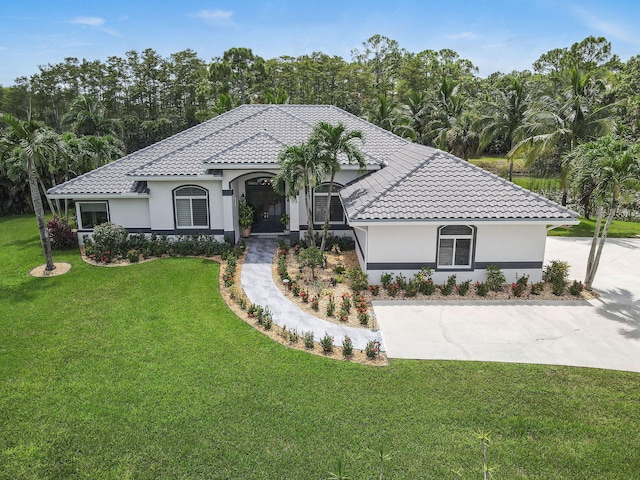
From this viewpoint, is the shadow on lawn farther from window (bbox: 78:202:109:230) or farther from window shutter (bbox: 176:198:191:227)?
window (bbox: 78:202:109:230)

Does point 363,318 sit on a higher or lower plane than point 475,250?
lower

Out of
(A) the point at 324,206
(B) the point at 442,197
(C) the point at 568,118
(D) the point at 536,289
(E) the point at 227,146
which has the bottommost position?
(D) the point at 536,289

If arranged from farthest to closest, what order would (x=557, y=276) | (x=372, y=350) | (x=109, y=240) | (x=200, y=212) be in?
(x=200, y=212) < (x=109, y=240) < (x=557, y=276) < (x=372, y=350)

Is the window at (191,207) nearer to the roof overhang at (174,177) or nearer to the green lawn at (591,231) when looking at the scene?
the roof overhang at (174,177)

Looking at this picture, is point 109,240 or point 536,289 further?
point 109,240

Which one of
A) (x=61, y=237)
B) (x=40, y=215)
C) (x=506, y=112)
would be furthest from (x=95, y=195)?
(x=506, y=112)

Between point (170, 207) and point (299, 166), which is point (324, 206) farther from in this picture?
point (170, 207)

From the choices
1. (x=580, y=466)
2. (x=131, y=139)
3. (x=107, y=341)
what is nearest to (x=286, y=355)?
(x=107, y=341)
